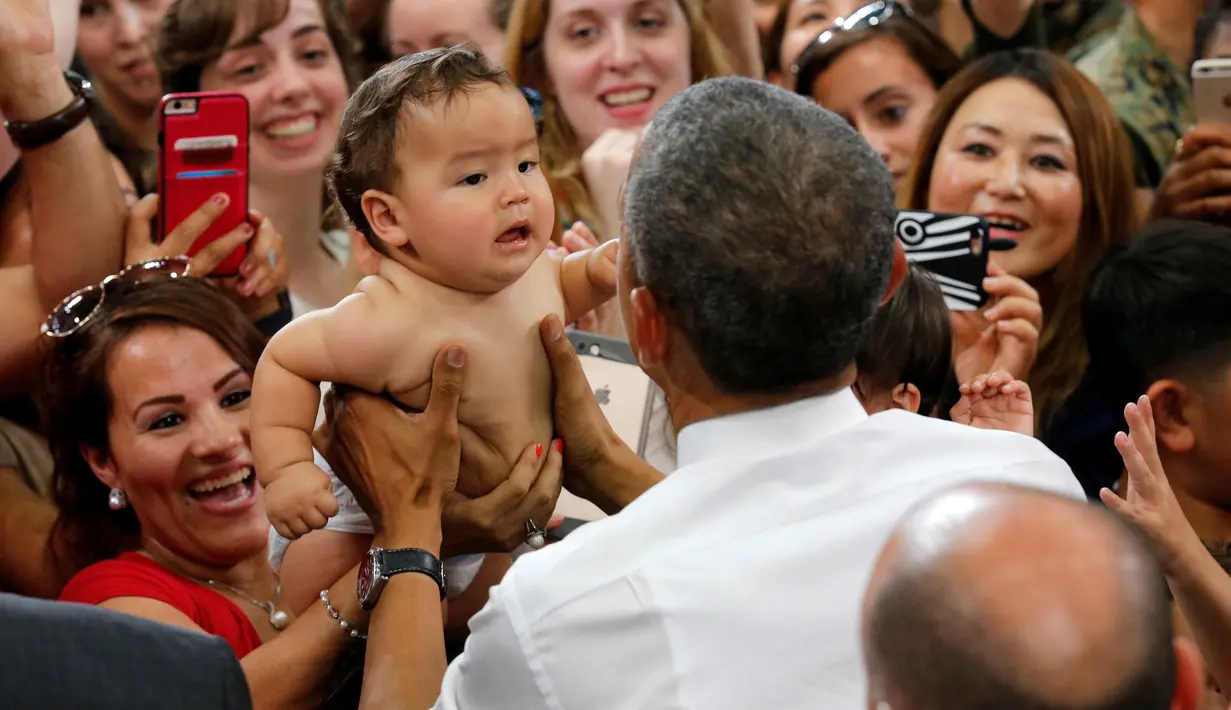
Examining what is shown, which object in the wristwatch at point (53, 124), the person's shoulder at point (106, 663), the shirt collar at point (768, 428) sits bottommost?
the wristwatch at point (53, 124)

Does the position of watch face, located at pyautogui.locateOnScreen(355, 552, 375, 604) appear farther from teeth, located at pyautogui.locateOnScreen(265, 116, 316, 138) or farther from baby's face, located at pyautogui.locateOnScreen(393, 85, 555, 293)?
teeth, located at pyautogui.locateOnScreen(265, 116, 316, 138)

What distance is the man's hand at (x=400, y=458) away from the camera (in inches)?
66.5

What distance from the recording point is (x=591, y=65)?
321 cm

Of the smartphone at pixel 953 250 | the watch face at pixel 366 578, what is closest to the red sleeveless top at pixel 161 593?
the watch face at pixel 366 578

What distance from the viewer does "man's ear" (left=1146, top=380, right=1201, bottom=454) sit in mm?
2344

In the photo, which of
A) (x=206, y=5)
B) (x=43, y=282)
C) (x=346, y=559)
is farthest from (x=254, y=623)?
(x=206, y=5)

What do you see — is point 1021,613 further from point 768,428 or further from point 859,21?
point 859,21

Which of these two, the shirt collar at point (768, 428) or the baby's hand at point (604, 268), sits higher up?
the shirt collar at point (768, 428)

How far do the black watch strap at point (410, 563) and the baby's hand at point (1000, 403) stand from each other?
90 cm

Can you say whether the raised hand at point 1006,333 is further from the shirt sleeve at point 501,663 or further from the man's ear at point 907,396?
the shirt sleeve at point 501,663

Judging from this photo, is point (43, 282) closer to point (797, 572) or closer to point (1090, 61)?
point (797, 572)

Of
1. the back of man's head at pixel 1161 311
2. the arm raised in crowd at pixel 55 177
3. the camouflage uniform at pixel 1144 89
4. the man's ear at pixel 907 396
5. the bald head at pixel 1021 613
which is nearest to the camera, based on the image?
the bald head at pixel 1021 613

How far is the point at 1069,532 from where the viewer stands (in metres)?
0.83

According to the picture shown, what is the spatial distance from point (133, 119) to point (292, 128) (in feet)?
1.09
